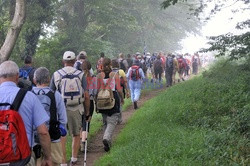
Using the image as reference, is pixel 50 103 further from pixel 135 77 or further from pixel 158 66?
pixel 158 66

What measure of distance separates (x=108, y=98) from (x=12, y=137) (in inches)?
195

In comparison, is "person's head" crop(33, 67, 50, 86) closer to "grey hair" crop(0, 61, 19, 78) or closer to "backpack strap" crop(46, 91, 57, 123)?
"backpack strap" crop(46, 91, 57, 123)

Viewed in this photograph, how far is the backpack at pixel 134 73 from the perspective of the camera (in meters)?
14.3

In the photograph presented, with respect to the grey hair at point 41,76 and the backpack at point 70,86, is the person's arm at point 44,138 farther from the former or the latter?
the backpack at point 70,86

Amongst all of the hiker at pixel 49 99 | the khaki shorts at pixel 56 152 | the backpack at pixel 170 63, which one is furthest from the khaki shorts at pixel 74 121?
the backpack at pixel 170 63

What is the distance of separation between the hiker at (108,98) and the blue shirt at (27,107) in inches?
174

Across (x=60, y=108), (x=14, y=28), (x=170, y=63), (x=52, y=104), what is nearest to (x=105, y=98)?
(x=60, y=108)

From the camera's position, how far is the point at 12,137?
11.9 ft

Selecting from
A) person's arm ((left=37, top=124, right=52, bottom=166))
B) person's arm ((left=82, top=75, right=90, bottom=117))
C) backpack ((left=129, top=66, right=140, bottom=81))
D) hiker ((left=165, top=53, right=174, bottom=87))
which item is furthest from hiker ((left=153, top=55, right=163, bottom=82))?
person's arm ((left=37, top=124, right=52, bottom=166))

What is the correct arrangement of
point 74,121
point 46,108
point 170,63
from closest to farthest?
point 46,108
point 74,121
point 170,63

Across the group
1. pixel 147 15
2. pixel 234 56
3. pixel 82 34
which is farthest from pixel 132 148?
pixel 147 15

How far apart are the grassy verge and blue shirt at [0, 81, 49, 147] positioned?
2816mm

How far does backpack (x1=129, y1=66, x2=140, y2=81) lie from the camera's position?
14.3 metres

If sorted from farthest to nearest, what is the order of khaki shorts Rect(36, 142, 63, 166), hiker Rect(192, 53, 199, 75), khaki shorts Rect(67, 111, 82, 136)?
hiker Rect(192, 53, 199, 75) → khaki shorts Rect(67, 111, 82, 136) → khaki shorts Rect(36, 142, 63, 166)
